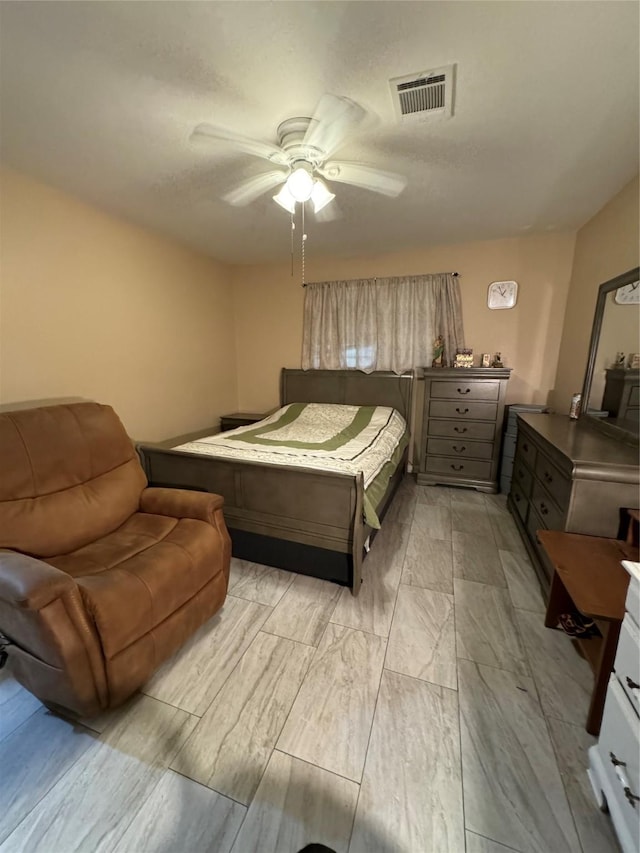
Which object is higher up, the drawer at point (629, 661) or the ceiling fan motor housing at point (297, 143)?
the ceiling fan motor housing at point (297, 143)

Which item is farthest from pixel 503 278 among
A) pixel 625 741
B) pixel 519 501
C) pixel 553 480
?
pixel 625 741

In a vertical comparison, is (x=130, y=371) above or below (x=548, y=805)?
above

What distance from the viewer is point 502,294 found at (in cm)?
323

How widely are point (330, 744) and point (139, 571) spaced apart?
3.12 feet

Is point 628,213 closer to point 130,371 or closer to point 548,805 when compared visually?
point 548,805

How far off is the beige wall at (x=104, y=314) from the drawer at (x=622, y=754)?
3129 millimetres

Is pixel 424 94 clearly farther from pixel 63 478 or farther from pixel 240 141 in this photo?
pixel 63 478

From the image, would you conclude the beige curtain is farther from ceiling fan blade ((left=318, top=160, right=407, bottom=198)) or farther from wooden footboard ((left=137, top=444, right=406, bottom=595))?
wooden footboard ((left=137, top=444, right=406, bottom=595))

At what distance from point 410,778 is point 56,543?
171 cm

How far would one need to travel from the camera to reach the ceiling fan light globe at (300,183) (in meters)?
1.61

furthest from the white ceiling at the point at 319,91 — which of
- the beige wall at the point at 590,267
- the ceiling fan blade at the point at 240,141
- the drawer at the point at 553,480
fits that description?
the drawer at the point at 553,480

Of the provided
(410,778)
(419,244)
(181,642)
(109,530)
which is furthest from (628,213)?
(109,530)

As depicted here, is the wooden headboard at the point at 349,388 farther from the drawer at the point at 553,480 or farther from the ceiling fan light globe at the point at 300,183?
the ceiling fan light globe at the point at 300,183

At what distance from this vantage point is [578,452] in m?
1.67
